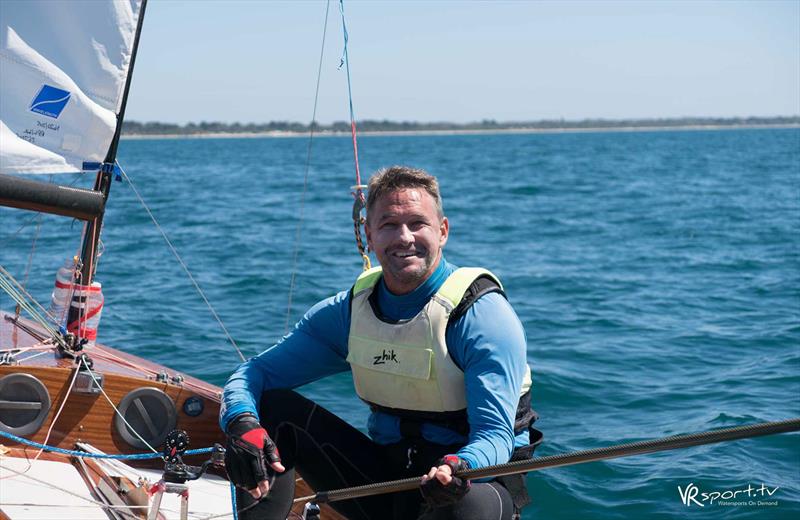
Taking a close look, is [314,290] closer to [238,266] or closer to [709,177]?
[238,266]

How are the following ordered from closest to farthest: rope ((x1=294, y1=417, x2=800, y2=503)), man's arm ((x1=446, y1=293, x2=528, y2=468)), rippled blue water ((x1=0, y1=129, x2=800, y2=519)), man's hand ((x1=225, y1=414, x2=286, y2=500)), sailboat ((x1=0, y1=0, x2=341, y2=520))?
rope ((x1=294, y1=417, x2=800, y2=503))
man's arm ((x1=446, y1=293, x2=528, y2=468))
man's hand ((x1=225, y1=414, x2=286, y2=500))
sailboat ((x1=0, y1=0, x2=341, y2=520))
rippled blue water ((x1=0, y1=129, x2=800, y2=519))

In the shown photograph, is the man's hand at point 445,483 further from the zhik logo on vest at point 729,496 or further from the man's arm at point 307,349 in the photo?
the zhik logo on vest at point 729,496

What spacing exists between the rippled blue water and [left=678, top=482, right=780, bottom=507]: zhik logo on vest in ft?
0.12

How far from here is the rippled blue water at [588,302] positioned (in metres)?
4.97

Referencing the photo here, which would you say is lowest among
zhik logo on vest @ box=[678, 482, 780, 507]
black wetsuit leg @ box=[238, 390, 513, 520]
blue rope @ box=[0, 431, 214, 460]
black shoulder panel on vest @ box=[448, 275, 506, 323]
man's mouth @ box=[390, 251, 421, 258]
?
zhik logo on vest @ box=[678, 482, 780, 507]

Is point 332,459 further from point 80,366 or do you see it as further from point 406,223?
point 80,366

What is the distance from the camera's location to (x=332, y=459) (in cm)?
268

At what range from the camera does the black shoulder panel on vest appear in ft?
8.37

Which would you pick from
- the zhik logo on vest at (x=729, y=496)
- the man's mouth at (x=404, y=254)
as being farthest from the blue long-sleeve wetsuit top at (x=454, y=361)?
the zhik logo on vest at (x=729, y=496)

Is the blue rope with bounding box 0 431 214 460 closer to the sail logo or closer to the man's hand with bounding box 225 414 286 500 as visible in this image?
the man's hand with bounding box 225 414 286 500

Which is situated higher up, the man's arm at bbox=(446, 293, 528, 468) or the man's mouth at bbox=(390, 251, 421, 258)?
the man's mouth at bbox=(390, 251, 421, 258)

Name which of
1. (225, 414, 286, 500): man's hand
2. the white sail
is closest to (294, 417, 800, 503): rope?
(225, 414, 286, 500): man's hand

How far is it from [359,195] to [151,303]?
5974mm

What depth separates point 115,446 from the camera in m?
3.64
